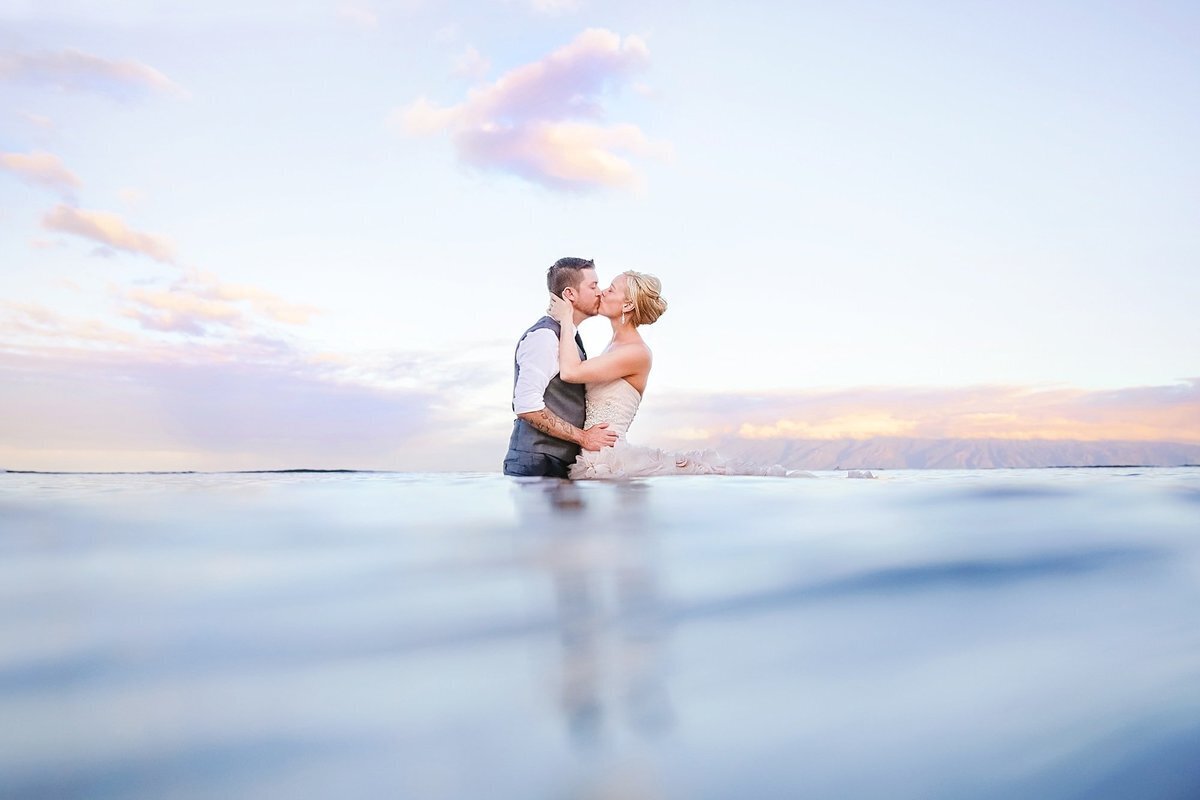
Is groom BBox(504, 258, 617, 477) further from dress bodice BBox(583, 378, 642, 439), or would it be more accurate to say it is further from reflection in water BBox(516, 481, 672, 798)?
reflection in water BBox(516, 481, 672, 798)

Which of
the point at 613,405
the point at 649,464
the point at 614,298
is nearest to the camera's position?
the point at 649,464

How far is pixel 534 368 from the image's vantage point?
5395 mm

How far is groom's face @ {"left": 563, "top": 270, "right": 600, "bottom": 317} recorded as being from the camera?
5.79 m

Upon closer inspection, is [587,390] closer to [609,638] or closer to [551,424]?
[551,424]

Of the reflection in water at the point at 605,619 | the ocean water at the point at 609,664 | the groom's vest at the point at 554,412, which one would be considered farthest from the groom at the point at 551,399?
the ocean water at the point at 609,664

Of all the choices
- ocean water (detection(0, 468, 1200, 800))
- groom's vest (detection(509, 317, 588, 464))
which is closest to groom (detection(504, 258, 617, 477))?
groom's vest (detection(509, 317, 588, 464))

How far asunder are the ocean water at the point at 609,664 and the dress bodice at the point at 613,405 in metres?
3.33

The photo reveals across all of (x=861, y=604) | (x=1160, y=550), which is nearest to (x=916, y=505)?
(x=1160, y=550)

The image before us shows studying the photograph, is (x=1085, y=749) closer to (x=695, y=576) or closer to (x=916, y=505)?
(x=695, y=576)

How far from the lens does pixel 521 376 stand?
537cm

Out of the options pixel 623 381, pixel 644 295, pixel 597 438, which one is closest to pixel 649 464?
pixel 597 438

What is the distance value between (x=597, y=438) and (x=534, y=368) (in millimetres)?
638

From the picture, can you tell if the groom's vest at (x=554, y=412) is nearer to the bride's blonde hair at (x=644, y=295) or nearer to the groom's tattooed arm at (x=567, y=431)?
the groom's tattooed arm at (x=567, y=431)

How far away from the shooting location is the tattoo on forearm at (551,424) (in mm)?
5426
